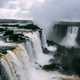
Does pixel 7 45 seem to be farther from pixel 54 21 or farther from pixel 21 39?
pixel 54 21

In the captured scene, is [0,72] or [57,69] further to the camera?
[57,69]

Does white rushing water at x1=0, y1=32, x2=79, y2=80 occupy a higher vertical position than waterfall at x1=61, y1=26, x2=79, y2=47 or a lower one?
higher

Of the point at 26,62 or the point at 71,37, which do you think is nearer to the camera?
the point at 26,62

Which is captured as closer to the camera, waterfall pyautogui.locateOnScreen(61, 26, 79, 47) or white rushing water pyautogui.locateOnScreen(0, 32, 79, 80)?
white rushing water pyautogui.locateOnScreen(0, 32, 79, 80)

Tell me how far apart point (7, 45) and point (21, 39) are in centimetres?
239

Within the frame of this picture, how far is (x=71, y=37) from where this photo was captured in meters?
37.2

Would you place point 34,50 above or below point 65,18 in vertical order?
above

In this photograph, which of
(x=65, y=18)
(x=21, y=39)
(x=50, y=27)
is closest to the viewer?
(x=21, y=39)

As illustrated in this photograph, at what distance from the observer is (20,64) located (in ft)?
65.1

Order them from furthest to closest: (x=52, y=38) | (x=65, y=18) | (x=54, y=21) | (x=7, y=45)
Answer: (x=65, y=18) < (x=54, y=21) < (x=52, y=38) < (x=7, y=45)

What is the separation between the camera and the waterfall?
3562 cm

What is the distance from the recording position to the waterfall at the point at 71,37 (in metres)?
35.6

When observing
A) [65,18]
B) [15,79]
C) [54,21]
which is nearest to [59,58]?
[15,79]

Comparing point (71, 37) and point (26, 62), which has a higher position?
point (26, 62)
